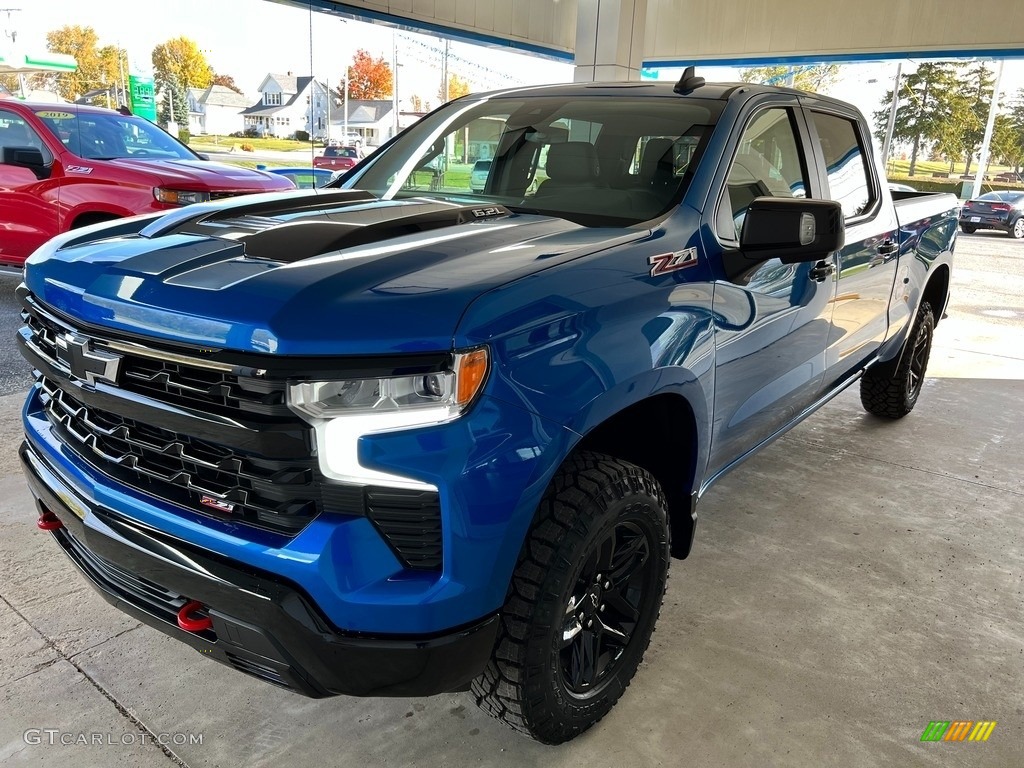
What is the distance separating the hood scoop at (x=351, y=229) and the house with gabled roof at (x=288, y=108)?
6.55 meters

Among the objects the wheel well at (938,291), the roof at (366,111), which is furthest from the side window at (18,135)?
the wheel well at (938,291)

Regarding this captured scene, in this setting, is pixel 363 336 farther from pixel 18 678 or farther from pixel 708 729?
pixel 18 678

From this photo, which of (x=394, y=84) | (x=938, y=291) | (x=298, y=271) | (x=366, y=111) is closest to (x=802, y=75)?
(x=394, y=84)

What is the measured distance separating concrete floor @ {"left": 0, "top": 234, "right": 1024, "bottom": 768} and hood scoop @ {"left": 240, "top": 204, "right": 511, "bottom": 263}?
4.05ft

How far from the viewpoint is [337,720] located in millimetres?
2191

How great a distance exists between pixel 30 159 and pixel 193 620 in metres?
6.18

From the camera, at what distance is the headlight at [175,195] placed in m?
6.30

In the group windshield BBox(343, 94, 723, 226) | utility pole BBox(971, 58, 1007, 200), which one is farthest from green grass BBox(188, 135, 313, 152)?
utility pole BBox(971, 58, 1007, 200)

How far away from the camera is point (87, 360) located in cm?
182

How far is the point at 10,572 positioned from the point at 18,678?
0.67m

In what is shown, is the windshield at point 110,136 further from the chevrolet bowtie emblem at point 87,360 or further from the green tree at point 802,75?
the green tree at point 802,75

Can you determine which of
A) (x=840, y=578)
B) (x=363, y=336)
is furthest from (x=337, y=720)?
(x=840, y=578)

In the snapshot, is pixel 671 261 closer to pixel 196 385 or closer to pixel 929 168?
pixel 196 385

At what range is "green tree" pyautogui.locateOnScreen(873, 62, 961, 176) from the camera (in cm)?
1977
